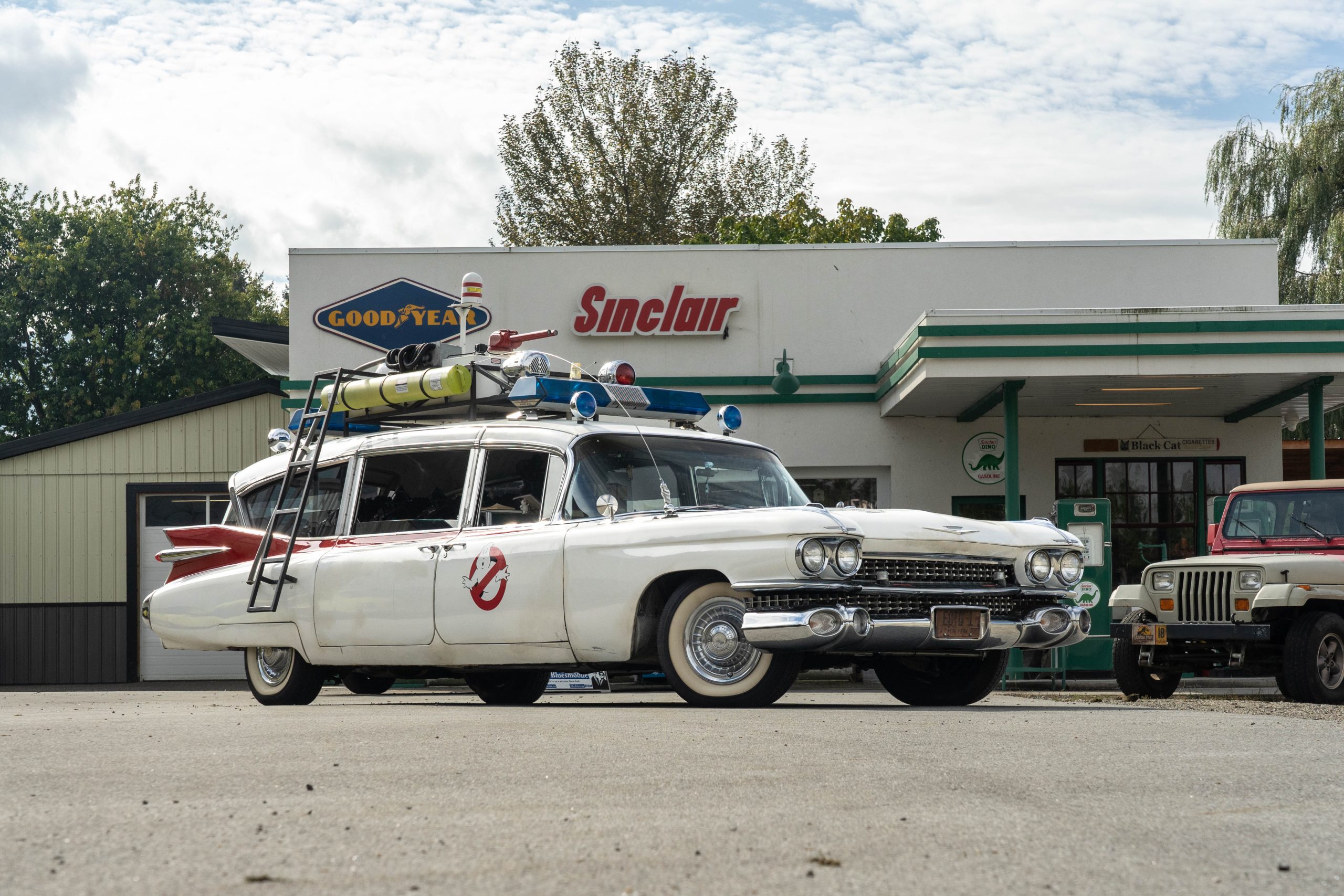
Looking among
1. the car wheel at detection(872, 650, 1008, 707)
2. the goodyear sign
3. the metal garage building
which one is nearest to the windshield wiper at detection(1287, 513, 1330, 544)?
the car wheel at detection(872, 650, 1008, 707)

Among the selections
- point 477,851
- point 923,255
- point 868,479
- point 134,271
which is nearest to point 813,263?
point 923,255

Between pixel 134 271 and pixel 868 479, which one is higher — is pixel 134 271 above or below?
above

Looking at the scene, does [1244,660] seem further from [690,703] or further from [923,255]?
[923,255]

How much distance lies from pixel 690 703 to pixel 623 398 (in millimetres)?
2442

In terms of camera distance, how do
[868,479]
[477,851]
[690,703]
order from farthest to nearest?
[868,479] < [690,703] < [477,851]

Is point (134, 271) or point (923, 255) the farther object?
point (134, 271)

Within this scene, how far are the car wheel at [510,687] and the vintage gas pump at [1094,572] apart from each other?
24.8 ft

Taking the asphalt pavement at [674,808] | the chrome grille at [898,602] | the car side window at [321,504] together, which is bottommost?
the asphalt pavement at [674,808]

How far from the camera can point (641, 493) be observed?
30.7ft

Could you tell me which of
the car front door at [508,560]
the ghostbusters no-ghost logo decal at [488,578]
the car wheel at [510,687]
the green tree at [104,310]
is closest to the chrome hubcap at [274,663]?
the car wheel at [510,687]

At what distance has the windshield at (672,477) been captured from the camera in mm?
9312

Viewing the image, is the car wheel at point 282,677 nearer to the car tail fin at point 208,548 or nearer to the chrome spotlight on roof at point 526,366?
the car tail fin at point 208,548

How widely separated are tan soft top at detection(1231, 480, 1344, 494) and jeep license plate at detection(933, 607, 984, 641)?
6600 millimetres

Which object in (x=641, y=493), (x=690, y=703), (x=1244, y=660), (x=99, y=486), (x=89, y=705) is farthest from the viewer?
(x=99, y=486)
